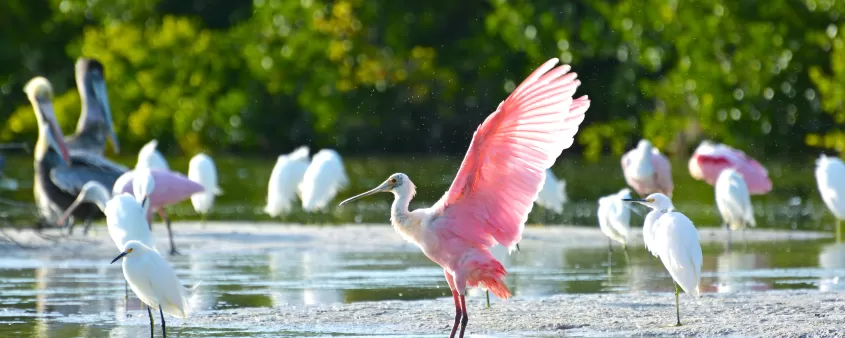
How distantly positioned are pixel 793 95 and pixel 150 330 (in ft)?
91.4

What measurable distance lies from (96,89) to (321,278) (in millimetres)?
8133

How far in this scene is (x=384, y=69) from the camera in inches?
1726

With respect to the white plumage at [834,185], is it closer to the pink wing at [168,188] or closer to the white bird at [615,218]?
the white bird at [615,218]

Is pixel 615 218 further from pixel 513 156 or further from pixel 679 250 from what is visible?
pixel 513 156

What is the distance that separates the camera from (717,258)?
14.5m

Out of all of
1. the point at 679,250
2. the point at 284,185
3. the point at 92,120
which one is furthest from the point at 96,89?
the point at 679,250

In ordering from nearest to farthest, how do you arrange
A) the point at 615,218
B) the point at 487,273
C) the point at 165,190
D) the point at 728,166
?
the point at 487,273, the point at 615,218, the point at 165,190, the point at 728,166

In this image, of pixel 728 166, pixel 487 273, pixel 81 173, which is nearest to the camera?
pixel 487 273

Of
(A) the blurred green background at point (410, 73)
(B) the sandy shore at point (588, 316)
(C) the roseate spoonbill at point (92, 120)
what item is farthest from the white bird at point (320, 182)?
(A) the blurred green background at point (410, 73)

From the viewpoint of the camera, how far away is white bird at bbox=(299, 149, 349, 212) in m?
18.7

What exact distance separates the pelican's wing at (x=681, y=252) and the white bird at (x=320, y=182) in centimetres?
913

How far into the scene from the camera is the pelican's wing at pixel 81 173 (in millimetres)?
16344

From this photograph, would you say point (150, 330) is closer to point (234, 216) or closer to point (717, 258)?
point (717, 258)

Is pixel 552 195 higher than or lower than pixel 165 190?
higher
